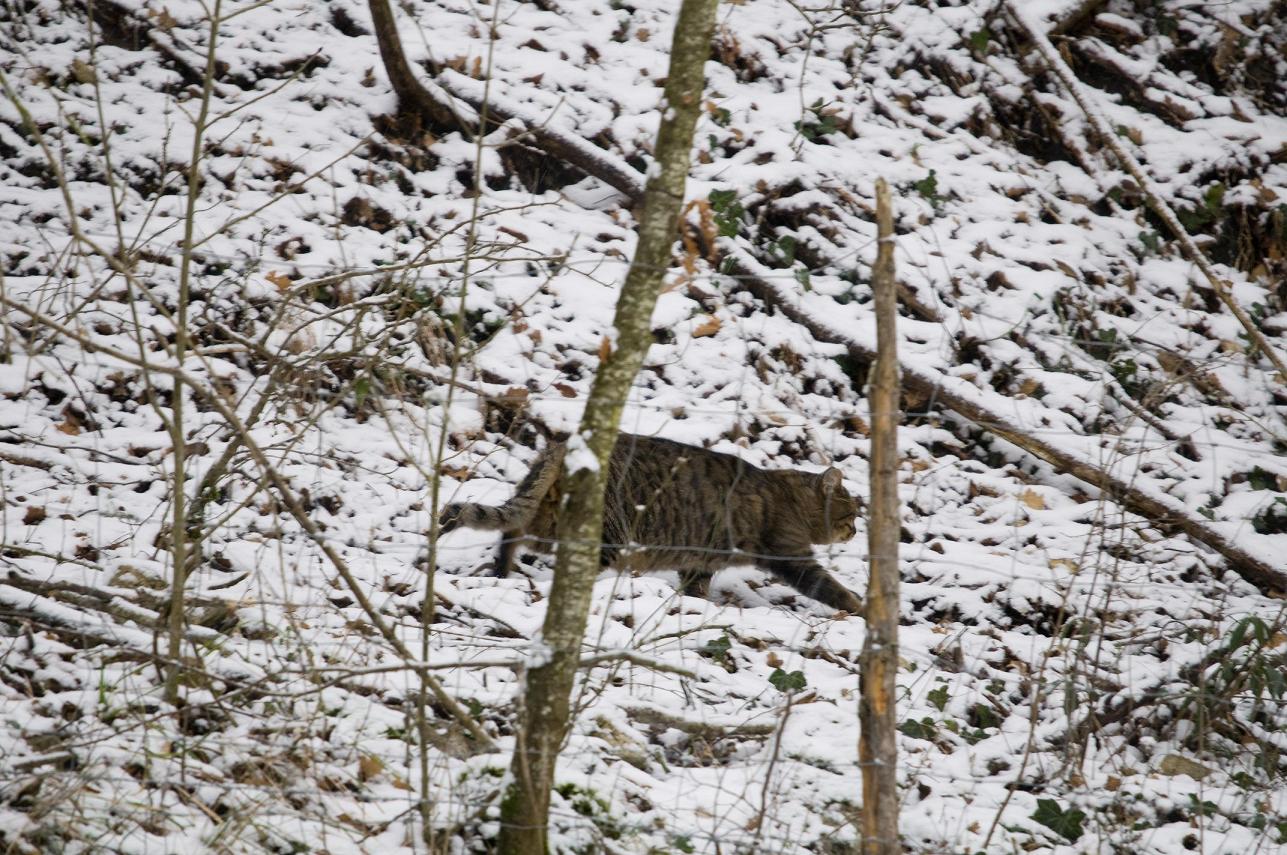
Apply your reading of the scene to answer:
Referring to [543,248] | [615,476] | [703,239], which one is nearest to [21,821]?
[615,476]

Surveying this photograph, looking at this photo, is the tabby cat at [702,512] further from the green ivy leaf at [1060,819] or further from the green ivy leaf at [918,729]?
the green ivy leaf at [1060,819]

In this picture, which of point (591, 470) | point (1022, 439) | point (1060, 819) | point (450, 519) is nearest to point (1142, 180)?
point (1022, 439)

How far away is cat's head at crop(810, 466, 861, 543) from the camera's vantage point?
5.94m

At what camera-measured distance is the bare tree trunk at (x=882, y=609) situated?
9.38ft

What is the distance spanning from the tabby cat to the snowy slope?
9.2 inches

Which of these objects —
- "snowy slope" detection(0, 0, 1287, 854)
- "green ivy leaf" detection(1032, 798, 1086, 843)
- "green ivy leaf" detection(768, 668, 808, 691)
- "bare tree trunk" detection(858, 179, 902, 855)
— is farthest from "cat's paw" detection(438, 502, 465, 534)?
"green ivy leaf" detection(1032, 798, 1086, 843)

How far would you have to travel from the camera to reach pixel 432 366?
6.36m

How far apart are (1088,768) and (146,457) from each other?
483 cm

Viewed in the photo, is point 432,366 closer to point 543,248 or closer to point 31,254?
point 543,248

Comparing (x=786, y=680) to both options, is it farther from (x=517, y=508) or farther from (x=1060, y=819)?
(x=517, y=508)

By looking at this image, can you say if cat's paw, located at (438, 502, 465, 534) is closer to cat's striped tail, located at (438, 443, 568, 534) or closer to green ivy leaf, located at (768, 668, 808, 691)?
cat's striped tail, located at (438, 443, 568, 534)

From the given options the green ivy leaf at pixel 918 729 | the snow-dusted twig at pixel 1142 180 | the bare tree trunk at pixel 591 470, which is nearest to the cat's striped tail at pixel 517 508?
the green ivy leaf at pixel 918 729

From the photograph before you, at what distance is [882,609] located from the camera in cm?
289

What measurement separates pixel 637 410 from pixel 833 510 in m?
1.38
